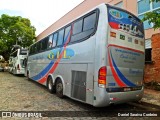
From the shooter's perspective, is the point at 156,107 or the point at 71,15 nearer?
the point at 156,107

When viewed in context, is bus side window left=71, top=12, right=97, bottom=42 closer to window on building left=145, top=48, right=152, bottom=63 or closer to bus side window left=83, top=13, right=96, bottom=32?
bus side window left=83, top=13, right=96, bottom=32

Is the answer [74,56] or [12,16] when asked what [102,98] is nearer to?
[74,56]

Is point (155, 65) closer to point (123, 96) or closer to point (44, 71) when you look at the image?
point (123, 96)

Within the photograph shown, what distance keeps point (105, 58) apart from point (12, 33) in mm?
32786

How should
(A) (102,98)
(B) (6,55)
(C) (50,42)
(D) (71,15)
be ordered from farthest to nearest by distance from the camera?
(B) (6,55) < (D) (71,15) < (C) (50,42) < (A) (102,98)

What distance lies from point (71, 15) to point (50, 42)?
14.6 meters

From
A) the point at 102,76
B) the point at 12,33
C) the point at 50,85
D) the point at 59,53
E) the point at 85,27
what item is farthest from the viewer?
the point at 12,33

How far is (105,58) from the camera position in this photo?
6195 millimetres

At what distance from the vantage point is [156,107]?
729 cm

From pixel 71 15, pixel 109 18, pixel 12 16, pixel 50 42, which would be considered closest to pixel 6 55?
pixel 12 16

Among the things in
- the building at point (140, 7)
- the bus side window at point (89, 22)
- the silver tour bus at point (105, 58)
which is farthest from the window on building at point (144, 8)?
the bus side window at point (89, 22)

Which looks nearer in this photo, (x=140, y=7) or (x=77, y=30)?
(x=77, y=30)

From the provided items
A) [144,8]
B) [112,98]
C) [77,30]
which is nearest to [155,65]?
[144,8]

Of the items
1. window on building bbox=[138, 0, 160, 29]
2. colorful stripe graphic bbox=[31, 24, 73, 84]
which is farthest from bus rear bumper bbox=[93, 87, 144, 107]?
window on building bbox=[138, 0, 160, 29]
